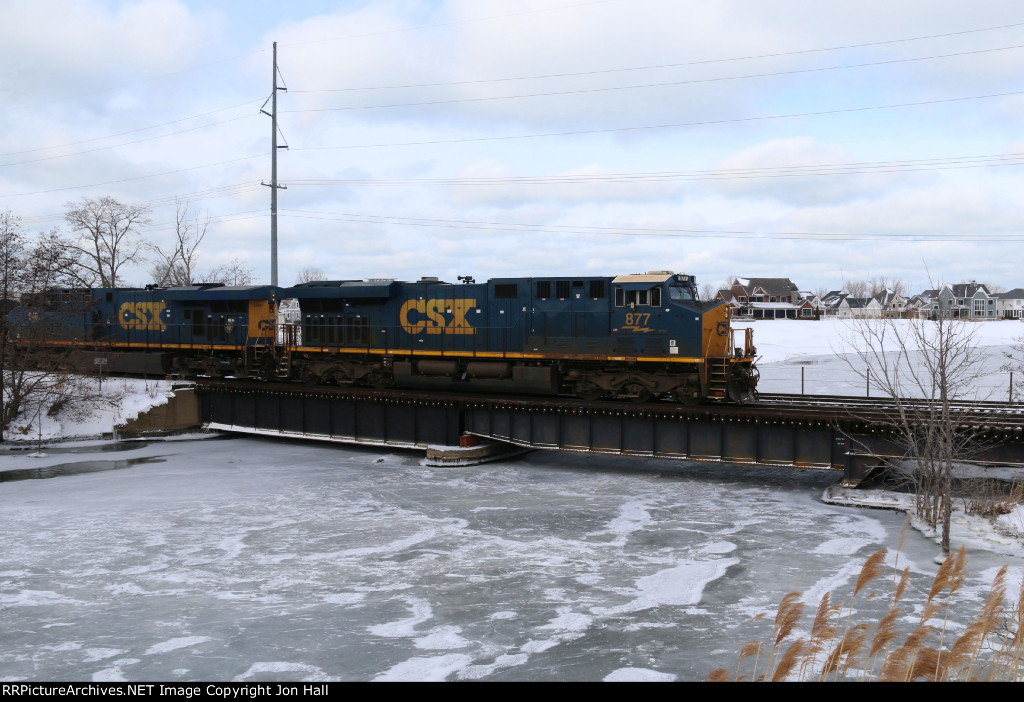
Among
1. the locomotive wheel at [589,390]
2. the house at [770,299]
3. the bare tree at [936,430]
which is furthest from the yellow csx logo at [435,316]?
the house at [770,299]

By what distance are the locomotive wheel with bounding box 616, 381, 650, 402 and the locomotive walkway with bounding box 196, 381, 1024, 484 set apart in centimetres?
33

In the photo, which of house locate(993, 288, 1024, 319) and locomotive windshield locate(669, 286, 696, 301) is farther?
house locate(993, 288, 1024, 319)

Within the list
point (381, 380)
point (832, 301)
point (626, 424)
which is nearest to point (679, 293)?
point (626, 424)

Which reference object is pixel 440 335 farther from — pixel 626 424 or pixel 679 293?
pixel 679 293

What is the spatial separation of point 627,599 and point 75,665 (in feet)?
26.1

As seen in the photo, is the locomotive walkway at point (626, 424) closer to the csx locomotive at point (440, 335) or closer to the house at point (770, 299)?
the csx locomotive at point (440, 335)

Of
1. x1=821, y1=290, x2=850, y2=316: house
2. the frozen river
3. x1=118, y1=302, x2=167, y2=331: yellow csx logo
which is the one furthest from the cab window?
x1=821, y1=290, x2=850, y2=316: house

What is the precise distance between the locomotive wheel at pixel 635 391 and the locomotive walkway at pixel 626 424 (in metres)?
0.33

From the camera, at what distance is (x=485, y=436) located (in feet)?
77.0

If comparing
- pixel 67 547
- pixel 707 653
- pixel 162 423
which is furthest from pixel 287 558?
pixel 162 423

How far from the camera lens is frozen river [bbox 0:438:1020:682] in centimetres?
953

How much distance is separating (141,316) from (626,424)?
2296 cm

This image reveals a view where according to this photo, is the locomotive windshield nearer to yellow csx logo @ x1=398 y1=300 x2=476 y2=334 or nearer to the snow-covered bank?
yellow csx logo @ x1=398 y1=300 x2=476 y2=334
